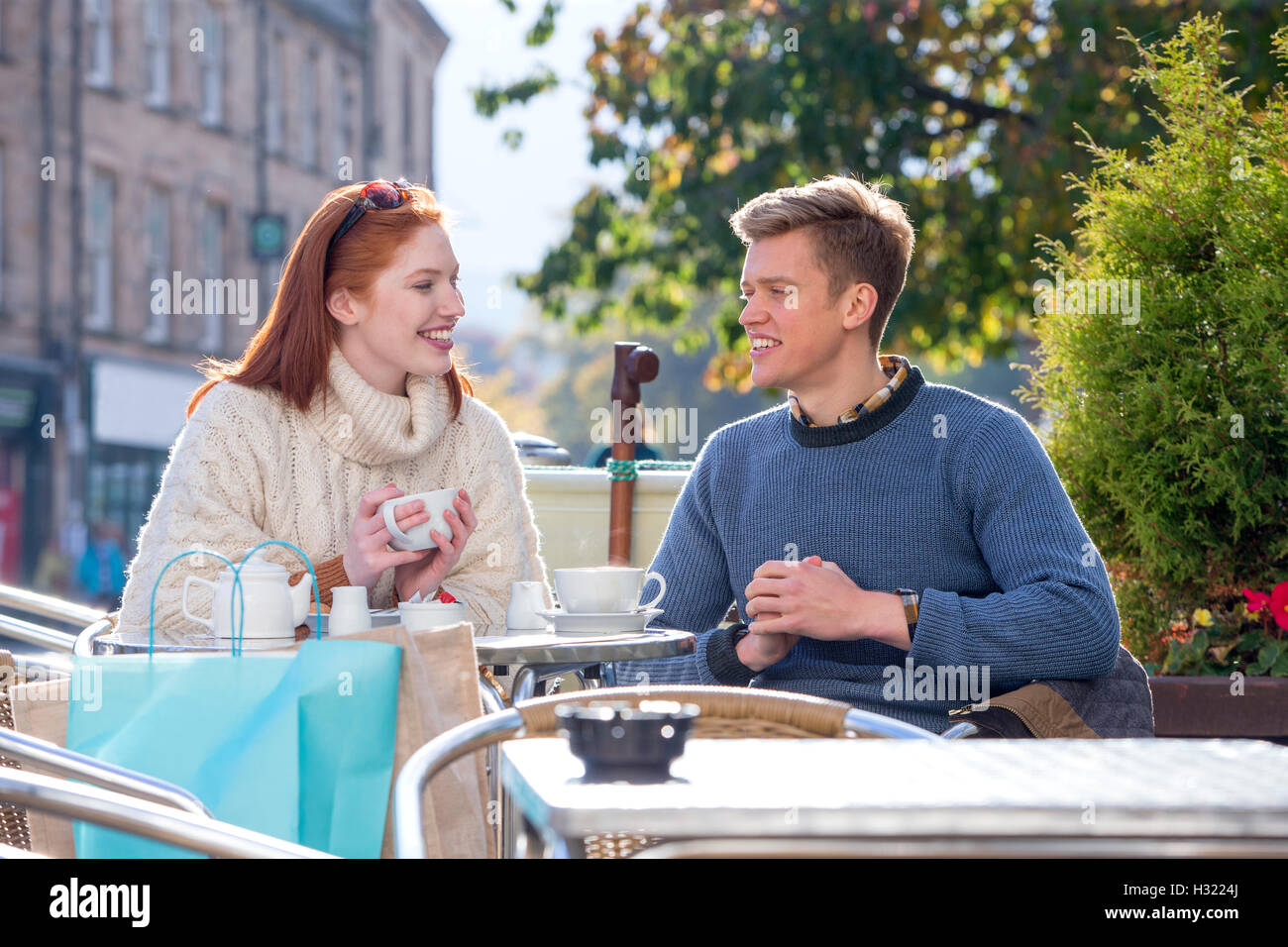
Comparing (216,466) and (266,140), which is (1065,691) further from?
(266,140)

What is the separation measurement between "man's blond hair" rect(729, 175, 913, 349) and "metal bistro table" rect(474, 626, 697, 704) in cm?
89

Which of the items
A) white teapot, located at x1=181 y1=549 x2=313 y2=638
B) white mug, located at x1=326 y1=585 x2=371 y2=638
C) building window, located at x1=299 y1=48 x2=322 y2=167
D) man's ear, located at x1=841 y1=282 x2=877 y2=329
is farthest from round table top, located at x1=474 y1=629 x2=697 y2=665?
building window, located at x1=299 y1=48 x2=322 y2=167

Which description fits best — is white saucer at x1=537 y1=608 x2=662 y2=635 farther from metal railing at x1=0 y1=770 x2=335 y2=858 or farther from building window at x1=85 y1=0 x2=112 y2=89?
building window at x1=85 y1=0 x2=112 y2=89

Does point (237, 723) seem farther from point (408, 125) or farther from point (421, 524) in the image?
point (408, 125)

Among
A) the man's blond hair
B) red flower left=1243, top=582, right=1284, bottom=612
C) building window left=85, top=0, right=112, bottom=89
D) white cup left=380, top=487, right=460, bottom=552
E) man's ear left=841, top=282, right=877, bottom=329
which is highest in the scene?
building window left=85, top=0, right=112, bottom=89

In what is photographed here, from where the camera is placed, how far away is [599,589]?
3418 millimetres

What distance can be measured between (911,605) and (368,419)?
1397 mm

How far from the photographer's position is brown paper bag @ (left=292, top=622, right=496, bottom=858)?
271 cm

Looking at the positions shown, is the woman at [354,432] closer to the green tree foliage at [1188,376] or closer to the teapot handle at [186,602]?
the teapot handle at [186,602]

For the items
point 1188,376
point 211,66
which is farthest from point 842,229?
point 211,66

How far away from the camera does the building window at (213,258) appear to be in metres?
26.1

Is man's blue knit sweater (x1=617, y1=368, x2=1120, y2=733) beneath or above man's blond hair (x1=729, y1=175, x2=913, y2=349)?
beneath

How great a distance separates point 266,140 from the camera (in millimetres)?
27516
